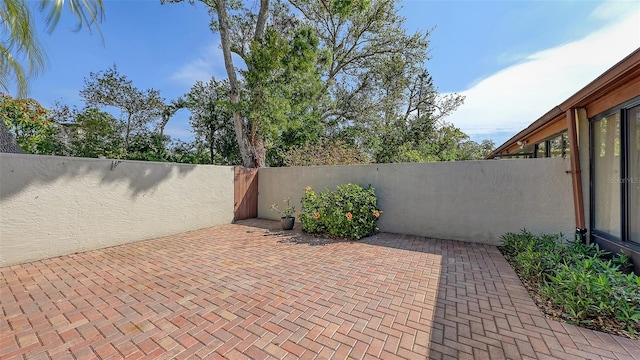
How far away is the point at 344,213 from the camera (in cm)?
643

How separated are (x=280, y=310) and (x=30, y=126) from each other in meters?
12.6

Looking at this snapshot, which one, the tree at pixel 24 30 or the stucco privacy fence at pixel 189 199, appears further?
the stucco privacy fence at pixel 189 199

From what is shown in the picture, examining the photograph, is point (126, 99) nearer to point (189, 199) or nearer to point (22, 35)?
point (22, 35)

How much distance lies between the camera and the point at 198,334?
2482mm

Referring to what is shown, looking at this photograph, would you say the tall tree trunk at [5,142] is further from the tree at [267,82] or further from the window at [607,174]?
the window at [607,174]

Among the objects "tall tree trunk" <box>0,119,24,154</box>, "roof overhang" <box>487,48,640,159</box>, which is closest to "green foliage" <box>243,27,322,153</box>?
"tall tree trunk" <box>0,119,24,154</box>

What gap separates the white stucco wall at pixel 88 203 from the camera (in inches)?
173

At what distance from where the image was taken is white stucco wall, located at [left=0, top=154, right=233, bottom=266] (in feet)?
14.4

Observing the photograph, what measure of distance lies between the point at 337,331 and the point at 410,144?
13.9m

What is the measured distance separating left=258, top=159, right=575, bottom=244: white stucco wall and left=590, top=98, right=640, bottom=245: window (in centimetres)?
73

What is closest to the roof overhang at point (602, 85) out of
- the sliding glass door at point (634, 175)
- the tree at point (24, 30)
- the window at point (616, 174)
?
the window at point (616, 174)

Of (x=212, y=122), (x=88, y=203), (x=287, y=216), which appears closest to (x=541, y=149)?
(x=287, y=216)

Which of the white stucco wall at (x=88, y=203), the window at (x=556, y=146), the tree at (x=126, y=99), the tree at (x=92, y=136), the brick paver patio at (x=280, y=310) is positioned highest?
the tree at (x=126, y=99)

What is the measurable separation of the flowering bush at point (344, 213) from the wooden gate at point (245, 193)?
116 inches
